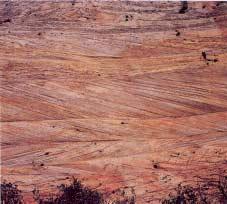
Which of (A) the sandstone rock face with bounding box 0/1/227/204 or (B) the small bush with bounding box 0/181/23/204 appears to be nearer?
(B) the small bush with bounding box 0/181/23/204

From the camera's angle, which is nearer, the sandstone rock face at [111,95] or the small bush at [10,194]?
the small bush at [10,194]

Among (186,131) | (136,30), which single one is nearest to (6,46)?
(136,30)

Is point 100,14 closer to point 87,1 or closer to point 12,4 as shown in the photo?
point 87,1

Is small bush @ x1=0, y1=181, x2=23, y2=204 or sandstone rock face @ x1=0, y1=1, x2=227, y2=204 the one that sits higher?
sandstone rock face @ x1=0, y1=1, x2=227, y2=204

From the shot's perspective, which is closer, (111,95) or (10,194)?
(10,194)

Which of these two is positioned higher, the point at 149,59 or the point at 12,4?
the point at 12,4

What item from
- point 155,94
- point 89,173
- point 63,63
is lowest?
point 89,173

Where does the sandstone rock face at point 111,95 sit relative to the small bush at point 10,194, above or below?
above

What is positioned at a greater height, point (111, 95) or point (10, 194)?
point (111, 95)
